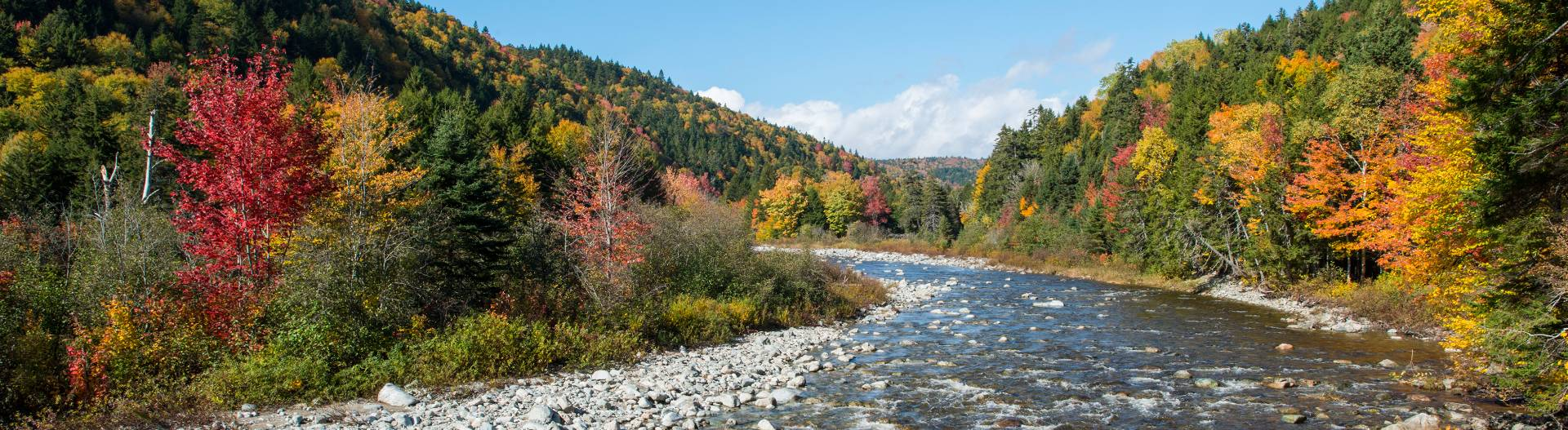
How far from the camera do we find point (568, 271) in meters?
19.0

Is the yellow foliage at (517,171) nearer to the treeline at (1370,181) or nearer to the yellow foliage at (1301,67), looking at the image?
the treeline at (1370,181)

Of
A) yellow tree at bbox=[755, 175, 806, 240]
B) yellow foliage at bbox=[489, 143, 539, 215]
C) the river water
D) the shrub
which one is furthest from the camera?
yellow tree at bbox=[755, 175, 806, 240]

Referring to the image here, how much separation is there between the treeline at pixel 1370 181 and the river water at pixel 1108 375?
1.87 metres

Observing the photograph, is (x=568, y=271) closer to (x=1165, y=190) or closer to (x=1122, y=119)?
(x=1165, y=190)

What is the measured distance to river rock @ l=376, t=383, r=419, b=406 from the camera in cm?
1119

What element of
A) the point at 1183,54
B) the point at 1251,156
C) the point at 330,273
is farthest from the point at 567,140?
the point at 1183,54

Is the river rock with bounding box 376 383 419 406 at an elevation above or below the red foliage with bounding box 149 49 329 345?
below

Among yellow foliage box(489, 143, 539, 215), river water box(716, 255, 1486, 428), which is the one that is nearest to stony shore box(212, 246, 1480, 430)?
river water box(716, 255, 1486, 428)

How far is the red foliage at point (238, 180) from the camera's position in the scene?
12852mm

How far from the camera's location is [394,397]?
1123 centimetres

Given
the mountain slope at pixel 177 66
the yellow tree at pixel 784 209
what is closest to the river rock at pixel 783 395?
the mountain slope at pixel 177 66

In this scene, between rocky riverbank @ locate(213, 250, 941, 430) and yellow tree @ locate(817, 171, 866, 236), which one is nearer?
rocky riverbank @ locate(213, 250, 941, 430)

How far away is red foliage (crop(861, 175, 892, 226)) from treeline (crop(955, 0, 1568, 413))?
2284cm

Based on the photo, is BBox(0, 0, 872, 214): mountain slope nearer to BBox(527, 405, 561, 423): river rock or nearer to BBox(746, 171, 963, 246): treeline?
BBox(746, 171, 963, 246): treeline
